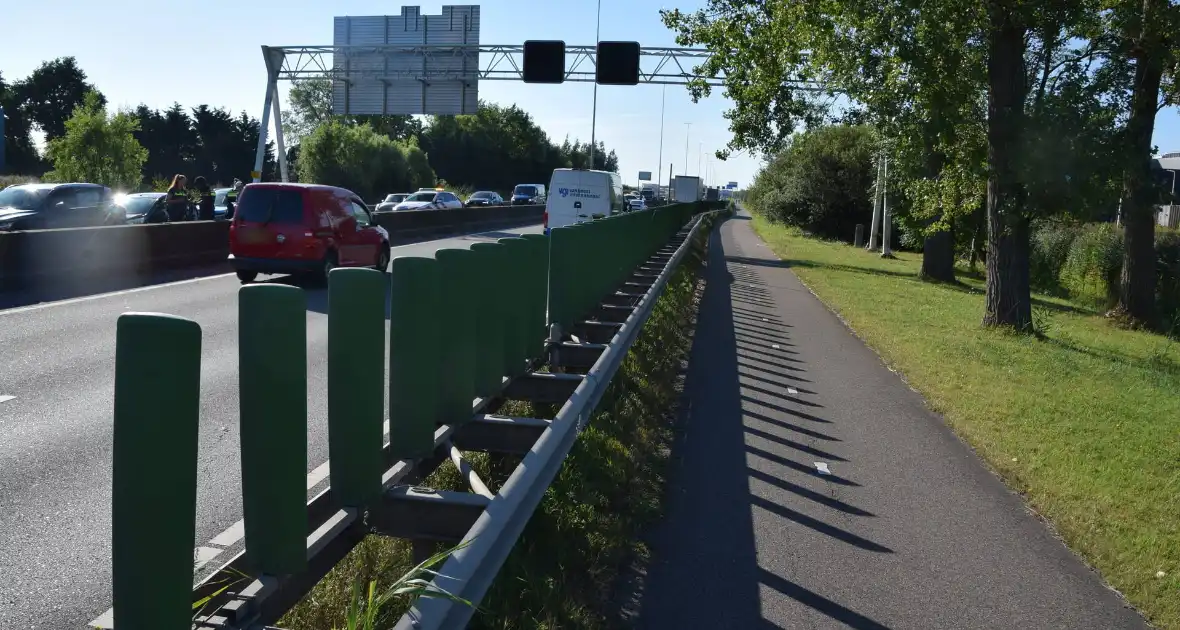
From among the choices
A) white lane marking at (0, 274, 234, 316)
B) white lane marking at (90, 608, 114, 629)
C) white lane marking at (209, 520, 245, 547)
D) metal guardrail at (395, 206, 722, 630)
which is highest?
metal guardrail at (395, 206, 722, 630)

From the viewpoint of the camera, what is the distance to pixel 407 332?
4707mm

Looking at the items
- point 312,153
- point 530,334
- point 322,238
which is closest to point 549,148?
point 312,153

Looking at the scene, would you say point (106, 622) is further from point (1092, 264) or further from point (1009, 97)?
point (1092, 264)

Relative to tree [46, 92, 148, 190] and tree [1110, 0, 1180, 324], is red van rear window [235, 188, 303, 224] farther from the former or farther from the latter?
tree [46, 92, 148, 190]

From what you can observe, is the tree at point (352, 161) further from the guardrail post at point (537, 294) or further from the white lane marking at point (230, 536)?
the white lane marking at point (230, 536)

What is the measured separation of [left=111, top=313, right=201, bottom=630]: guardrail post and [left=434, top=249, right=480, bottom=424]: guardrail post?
2367 mm

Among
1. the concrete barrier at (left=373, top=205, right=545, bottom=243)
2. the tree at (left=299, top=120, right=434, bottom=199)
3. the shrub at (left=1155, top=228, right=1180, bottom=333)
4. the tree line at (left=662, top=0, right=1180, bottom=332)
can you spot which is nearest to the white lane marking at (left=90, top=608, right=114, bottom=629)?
the tree line at (left=662, top=0, right=1180, bottom=332)

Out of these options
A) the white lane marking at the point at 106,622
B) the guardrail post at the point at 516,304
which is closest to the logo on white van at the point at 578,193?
the guardrail post at the point at 516,304

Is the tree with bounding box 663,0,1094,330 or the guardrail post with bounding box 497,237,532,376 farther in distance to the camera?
the tree with bounding box 663,0,1094,330

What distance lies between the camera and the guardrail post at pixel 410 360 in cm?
468

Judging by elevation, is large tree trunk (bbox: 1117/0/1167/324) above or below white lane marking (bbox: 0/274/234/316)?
above

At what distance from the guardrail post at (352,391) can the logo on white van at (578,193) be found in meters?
23.7

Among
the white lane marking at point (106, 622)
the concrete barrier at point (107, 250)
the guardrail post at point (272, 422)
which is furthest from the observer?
the concrete barrier at point (107, 250)

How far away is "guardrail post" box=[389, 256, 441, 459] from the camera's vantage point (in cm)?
468
